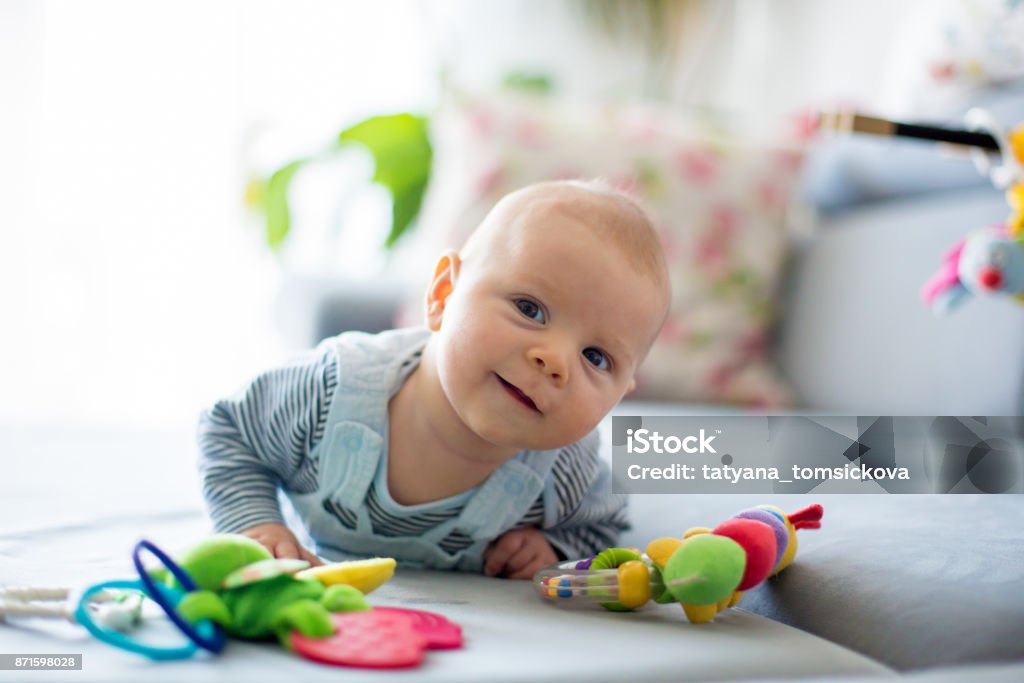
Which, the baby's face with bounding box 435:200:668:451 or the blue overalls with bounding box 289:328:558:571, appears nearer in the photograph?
the baby's face with bounding box 435:200:668:451

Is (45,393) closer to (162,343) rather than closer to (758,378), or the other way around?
(162,343)

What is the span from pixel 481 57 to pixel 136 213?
116cm

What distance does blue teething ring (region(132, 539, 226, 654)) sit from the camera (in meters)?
0.57

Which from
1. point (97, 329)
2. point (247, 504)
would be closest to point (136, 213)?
point (97, 329)

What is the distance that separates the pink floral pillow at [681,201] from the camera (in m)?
1.87

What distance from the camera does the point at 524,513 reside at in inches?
36.7

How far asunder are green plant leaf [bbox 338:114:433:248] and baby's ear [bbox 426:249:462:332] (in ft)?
5.80

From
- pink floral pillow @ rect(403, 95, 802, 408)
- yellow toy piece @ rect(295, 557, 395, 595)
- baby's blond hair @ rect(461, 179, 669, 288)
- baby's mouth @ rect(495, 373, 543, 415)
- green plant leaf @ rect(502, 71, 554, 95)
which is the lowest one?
yellow toy piece @ rect(295, 557, 395, 595)

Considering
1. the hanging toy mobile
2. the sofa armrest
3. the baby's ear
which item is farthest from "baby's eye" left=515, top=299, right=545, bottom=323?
the sofa armrest

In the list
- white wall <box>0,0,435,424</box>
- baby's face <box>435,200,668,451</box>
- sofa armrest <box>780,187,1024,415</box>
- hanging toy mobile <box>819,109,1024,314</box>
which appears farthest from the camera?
white wall <box>0,0,435,424</box>

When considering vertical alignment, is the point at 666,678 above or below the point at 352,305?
below

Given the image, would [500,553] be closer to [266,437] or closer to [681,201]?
[266,437]

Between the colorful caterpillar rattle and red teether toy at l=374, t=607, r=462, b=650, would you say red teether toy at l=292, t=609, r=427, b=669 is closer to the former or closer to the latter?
red teether toy at l=374, t=607, r=462, b=650

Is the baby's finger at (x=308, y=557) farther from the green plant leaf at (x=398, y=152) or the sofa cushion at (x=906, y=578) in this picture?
the green plant leaf at (x=398, y=152)
